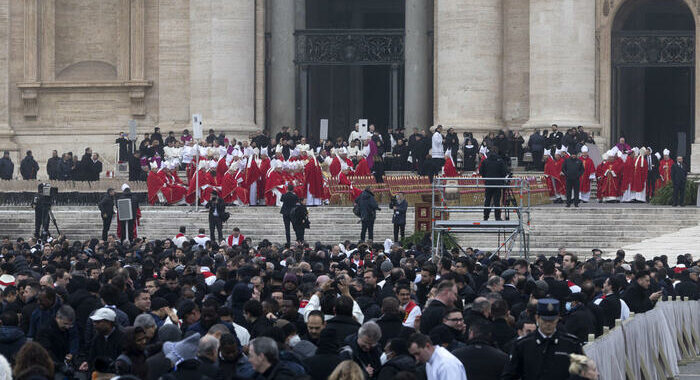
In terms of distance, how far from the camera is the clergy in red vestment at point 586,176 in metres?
37.2

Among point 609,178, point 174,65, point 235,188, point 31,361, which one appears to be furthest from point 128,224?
point 31,361

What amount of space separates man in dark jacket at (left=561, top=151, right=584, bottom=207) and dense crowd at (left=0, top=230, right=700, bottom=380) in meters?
16.0

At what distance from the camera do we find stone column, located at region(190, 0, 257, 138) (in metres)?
43.5

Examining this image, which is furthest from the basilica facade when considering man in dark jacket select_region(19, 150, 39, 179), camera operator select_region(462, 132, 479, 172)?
man in dark jacket select_region(19, 150, 39, 179)

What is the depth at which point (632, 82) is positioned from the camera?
46.0 metres

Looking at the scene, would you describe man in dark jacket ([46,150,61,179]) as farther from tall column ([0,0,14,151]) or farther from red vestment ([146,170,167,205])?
red vestment ([146,170,167,205])

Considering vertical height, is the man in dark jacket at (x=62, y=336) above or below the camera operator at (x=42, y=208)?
below

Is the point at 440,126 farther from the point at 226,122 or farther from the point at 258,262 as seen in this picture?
the point at 258,262

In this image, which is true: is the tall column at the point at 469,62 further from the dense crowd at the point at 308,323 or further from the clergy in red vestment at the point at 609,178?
the dense crowd at the point at 308,323

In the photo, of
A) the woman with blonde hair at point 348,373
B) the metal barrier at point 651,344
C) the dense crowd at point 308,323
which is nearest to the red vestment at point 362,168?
the metal barrier at point 651,344

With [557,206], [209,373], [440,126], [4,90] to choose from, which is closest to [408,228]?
[557,206]

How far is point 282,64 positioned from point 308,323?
33.9 meters

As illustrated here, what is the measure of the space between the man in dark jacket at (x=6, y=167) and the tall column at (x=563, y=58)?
14.8 metres

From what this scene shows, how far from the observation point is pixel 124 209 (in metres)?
32.4
